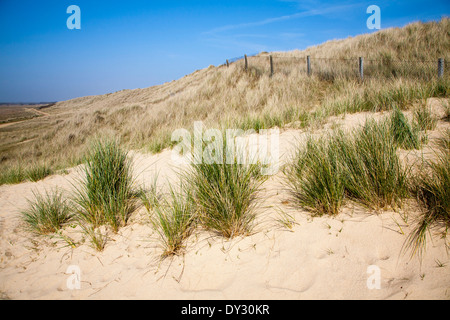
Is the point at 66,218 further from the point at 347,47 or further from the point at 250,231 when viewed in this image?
the point at 347,47

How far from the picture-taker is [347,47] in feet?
47.0

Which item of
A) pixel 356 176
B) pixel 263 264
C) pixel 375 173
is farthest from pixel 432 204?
pixel 263 264

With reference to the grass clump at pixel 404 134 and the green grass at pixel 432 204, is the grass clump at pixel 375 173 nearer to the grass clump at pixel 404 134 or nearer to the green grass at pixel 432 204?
the green grass at pixel 432 204

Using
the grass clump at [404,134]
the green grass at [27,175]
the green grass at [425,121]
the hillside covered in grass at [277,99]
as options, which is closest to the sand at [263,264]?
the grass clump at [404,134]

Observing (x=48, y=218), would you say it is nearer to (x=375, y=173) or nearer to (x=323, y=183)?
(x=323, y=183)

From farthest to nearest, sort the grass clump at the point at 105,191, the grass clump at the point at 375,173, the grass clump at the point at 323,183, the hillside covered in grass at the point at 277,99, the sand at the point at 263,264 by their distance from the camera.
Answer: the hillside covered in grass at the point at 277,99, the grass clump at the point at 105,191, the grass clump at the point at 323,183, the grass clump at the point at 375,173, the sand at the point at 263,264

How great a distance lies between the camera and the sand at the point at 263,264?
1.67 meters

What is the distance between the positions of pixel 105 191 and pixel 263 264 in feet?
7.35

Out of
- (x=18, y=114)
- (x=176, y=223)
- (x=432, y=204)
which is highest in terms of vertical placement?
(x=18, y=114)

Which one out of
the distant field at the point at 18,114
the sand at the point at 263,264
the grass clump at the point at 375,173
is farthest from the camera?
the distant field at the point at 18,114

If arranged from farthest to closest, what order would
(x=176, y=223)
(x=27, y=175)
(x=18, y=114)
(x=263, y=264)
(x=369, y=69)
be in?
1. (x=18, y=114)
2. (x=369, y=69)
3. (x=27, y=175)
4. (x=176, y=223)
5. (x=263, y=264)

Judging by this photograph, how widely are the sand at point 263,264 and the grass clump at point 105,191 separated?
287mm

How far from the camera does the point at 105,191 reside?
301cm
